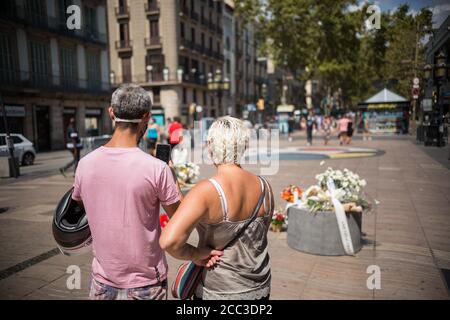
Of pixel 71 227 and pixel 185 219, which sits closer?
pixel 185 219

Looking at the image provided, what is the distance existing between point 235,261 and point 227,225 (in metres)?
0.23

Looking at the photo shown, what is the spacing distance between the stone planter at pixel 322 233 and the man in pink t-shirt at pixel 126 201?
2812mm

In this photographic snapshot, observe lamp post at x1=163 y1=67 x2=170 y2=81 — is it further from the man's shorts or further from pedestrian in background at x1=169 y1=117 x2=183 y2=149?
the man's shorts

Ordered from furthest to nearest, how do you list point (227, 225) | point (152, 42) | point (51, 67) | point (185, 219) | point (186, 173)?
point (152, 42), point (186, 173), point (51, 67), point (227, 225), point (185, 219)

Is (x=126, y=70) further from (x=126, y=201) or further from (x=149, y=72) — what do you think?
(x=126, y=201)

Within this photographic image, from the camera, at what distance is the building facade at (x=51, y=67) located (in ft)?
9.57

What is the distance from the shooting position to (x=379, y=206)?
6.64 m

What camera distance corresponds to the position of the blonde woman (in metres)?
1.75

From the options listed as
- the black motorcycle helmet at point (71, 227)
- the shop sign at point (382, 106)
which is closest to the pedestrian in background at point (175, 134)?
the black motorcycle helmet at point (71, 227)

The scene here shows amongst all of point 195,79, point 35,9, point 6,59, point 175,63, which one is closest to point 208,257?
point 6,59

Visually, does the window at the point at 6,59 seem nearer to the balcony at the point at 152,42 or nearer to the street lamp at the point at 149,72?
the balcony at the point at 152,42

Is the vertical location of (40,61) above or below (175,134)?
above

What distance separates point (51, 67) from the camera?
12.4 feet

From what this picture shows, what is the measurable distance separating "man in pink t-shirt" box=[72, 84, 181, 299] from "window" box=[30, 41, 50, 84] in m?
2.10
